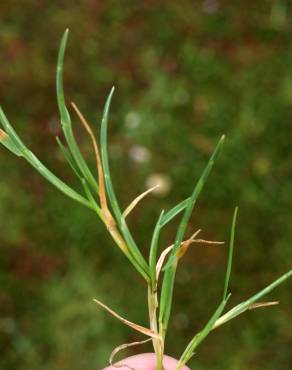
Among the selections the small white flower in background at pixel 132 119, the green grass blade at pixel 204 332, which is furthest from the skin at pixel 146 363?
the small white flower in background at pixel 132 119

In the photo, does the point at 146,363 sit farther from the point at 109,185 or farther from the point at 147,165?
the point at 147,165

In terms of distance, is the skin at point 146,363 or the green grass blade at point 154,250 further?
the skin at point 146,363

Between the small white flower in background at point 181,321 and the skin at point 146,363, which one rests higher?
the skin at point 146,363

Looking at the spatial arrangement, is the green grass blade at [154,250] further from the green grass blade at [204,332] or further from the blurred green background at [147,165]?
the blurred green background at [147,165]

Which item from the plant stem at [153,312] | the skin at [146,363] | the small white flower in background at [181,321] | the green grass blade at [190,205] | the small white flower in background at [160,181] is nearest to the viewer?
the green grass blade at [190,205]

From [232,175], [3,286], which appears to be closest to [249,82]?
[232,175]

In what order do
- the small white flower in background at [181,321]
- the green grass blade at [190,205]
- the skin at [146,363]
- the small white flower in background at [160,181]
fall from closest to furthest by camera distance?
the green grass blade at [190,205]
the skin at [146,363]
the small white flower in background at [181,321]
the small white flower in background at [160,181]

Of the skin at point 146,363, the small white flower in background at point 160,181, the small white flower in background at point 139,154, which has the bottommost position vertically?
the small white flower in background at point 160,181

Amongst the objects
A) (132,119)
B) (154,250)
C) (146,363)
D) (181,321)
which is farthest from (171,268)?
(132,119)
